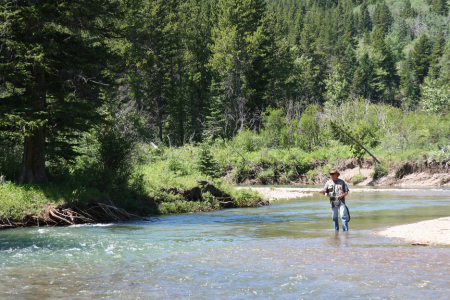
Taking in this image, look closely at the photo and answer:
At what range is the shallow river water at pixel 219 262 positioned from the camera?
8.70m

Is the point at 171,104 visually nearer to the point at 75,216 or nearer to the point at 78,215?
→ the point at 78,215

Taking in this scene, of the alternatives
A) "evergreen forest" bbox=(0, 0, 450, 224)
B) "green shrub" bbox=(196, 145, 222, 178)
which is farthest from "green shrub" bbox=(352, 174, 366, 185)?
"green shrub" bbox=(196, 145, 222, 178)

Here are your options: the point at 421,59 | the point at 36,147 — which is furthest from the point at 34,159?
the point at 421,59

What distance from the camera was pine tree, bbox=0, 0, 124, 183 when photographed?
57.9 ft

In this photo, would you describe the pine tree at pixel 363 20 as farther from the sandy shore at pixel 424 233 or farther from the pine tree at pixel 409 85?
the sandy shore at pixel 424 233

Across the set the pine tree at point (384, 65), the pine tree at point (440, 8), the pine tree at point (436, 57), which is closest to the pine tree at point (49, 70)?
the pine tree at point (384, 65)

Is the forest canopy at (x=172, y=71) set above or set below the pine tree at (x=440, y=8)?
below

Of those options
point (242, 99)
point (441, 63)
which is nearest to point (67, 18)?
point (242, 99)

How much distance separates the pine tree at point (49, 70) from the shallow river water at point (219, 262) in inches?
163

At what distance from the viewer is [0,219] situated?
55.4 feet

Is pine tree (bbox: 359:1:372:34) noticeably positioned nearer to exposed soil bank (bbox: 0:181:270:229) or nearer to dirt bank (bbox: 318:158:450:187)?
dirt bank (bbox: 318:158:450:187)

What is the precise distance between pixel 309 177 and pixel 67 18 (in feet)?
98.1

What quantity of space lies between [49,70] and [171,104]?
39877 millimetres

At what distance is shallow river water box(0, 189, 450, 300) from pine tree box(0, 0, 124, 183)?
4.13 meters
